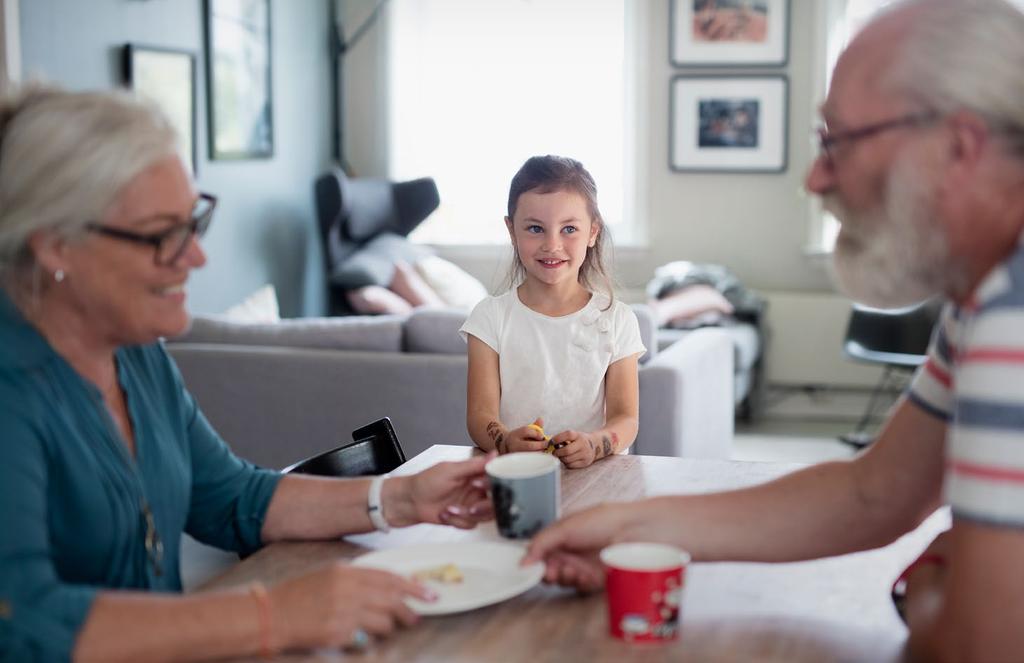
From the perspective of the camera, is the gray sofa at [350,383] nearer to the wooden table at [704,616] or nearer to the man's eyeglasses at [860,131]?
the wooden table at [704,616]

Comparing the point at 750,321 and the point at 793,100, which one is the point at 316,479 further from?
the point at 793,100

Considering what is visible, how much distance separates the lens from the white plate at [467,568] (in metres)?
1.25

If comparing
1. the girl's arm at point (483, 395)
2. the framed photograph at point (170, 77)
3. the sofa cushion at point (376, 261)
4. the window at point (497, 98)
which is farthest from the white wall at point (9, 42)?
the window at point (497, 98)

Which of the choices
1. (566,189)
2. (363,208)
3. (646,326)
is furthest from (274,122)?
(566,189)

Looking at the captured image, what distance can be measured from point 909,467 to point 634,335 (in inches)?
43.5

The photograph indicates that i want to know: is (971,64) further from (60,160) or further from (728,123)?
(728,123)

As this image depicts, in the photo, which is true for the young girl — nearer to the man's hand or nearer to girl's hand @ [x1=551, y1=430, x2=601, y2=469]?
girl's hand @ [x1=551, y1=430, x2=601, y2=469]

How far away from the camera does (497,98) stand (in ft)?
22.0

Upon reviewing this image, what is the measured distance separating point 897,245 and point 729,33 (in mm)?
5460

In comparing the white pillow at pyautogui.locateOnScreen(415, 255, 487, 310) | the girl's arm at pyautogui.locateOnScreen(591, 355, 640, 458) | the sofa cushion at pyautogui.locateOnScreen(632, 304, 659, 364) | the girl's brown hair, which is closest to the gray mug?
the girl's arm at pyautogui.locateOnScreen(591, 355, 640, 458)

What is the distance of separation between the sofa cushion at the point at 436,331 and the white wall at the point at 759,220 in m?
2.53

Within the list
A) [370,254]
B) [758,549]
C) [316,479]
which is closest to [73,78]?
[370,254]

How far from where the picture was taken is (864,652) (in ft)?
3.90

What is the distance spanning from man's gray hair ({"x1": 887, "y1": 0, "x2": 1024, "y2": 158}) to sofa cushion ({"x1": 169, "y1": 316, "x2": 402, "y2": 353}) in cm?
273
